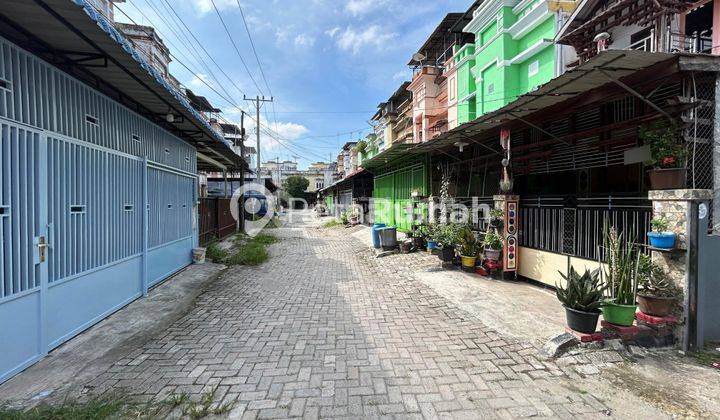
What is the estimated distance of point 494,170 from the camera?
8.09 metres

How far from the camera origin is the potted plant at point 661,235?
3.71 m

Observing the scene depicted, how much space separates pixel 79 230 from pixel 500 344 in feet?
18.9

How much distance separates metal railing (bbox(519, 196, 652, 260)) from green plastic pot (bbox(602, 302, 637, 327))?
126 centimetres

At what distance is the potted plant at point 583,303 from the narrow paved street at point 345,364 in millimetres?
671

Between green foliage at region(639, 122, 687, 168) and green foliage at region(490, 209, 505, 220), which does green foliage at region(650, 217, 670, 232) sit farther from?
green foliage at region(490, 209, 505, 220)

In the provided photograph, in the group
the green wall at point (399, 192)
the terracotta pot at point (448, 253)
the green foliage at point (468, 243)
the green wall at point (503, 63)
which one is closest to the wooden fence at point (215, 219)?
the green wall at point (399, 192)

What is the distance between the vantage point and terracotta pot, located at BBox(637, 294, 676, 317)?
3775mm

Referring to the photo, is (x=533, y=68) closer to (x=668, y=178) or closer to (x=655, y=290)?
(x=668, y=178)

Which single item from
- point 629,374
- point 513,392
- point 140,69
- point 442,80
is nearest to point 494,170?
point 629,374

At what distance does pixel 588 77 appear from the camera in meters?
4.23

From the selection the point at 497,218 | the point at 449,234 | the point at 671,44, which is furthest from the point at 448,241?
the point at 671,44

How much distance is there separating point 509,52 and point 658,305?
11.2m

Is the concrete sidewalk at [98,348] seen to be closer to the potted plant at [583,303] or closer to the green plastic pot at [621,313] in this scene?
the potted plant at [583,303]

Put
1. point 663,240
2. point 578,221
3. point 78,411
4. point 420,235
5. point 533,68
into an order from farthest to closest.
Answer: point 533,68 < point 420,235 < point 578,221 < point 663,240 < point 78,411
